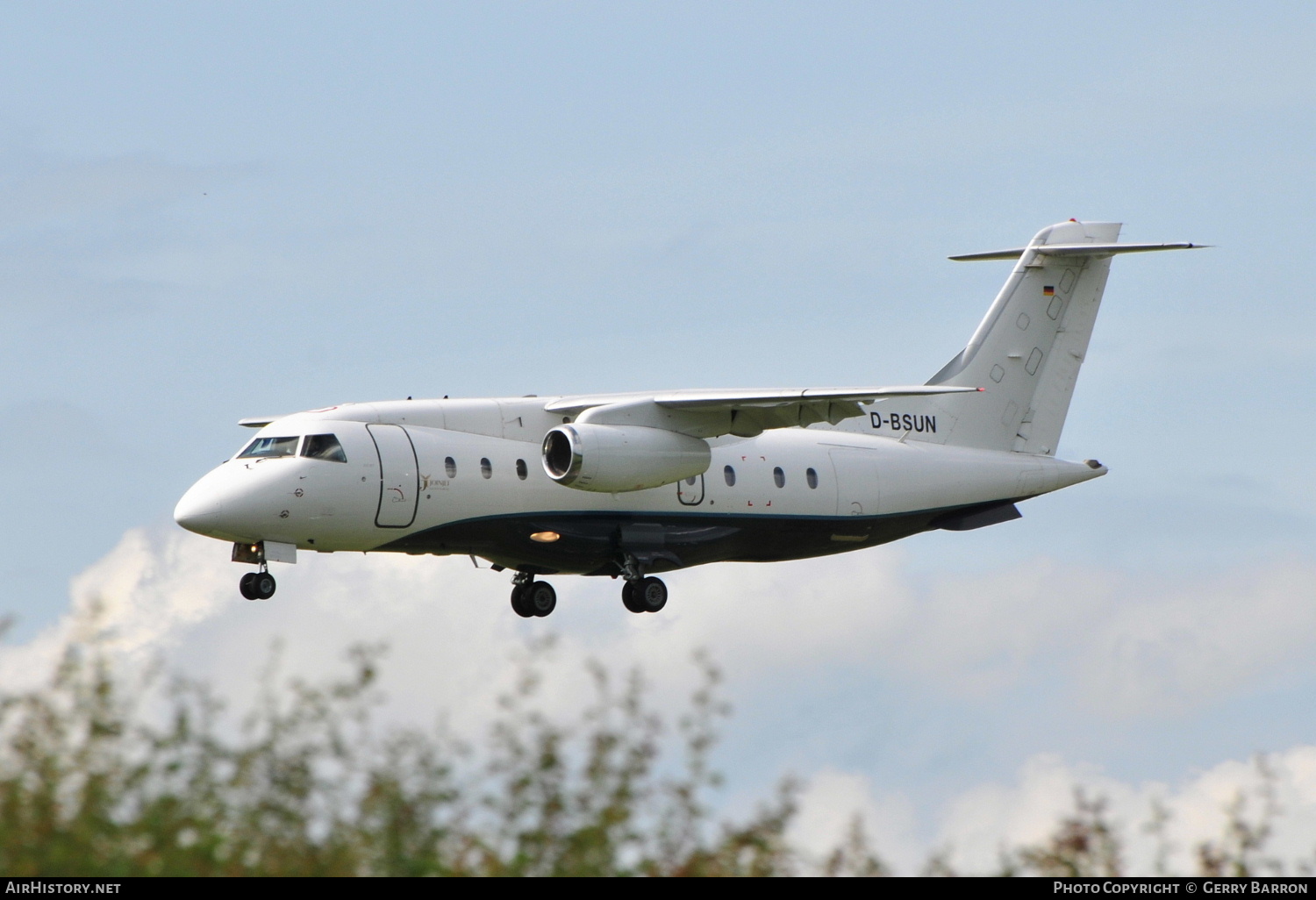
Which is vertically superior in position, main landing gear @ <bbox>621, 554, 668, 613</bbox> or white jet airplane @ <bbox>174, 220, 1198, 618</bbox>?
white jet airplane @ <bbox>174, 220, 1198, 618</bbox>

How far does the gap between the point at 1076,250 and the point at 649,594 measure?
1055 centimetres

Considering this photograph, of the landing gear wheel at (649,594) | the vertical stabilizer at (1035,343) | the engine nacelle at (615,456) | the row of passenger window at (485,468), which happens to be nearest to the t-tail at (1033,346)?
the vertical stabilizer at (1035,343)

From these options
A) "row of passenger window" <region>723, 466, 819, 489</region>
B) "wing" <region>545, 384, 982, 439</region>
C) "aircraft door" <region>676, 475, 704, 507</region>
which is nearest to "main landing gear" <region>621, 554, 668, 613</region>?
"aircraft door" <region>676, 475, 704, 507</region>

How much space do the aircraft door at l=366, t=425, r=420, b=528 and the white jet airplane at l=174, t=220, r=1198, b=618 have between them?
0.03 metres

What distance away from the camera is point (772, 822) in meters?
8.23

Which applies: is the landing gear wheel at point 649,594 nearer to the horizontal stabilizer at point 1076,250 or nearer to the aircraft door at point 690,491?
the aircraft door at point 690,491

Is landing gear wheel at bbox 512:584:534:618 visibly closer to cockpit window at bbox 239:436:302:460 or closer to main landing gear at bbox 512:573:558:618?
main landing gear at bbox 512:573:558:618

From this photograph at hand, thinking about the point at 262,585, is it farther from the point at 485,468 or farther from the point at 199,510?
the point at 485,468

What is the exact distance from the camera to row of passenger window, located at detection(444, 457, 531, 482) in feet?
78.5

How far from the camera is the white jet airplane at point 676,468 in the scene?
2333 centimetres

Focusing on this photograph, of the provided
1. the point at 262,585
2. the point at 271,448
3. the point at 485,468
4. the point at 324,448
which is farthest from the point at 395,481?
the point at 262,585

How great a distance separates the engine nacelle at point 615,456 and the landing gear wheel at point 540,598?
9.19ft

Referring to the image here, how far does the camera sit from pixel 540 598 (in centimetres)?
2675

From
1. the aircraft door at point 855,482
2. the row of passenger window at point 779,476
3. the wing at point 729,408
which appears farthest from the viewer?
the aircraft door at point 855,482
